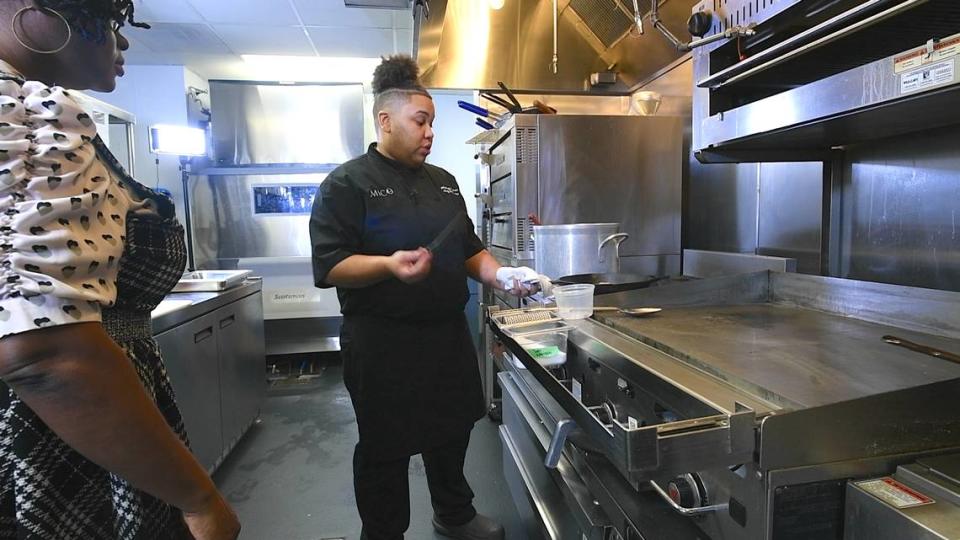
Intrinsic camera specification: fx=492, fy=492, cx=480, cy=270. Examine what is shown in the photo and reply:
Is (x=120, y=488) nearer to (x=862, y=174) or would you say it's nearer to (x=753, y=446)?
(x=753, y=446)

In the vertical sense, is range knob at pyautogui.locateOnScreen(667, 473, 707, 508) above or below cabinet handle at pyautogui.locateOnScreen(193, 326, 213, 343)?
above

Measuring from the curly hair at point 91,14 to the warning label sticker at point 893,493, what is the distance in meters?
1.08

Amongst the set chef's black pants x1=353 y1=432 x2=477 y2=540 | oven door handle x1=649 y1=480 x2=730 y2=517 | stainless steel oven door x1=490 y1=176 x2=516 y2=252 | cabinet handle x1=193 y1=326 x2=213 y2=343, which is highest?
stainless steel oven door x1=490 y1=176 x2=516 y2=252

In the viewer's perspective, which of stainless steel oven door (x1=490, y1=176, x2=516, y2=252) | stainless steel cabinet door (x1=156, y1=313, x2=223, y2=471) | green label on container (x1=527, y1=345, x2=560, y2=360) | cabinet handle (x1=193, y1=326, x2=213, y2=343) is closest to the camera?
green label on container (x1=527, y1=345, x2=560, y2=360)

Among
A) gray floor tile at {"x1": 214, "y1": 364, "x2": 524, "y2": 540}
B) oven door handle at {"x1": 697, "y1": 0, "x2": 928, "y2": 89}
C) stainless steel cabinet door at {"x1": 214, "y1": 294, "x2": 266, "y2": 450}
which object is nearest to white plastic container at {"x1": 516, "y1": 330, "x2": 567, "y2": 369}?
oven door handle at {"x1": 697, "y1": 0, "x2": 928, "y2": 89}

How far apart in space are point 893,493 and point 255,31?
161 inches

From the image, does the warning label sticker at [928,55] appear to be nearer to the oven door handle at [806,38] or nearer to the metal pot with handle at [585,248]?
the oven door handle at [806,38]

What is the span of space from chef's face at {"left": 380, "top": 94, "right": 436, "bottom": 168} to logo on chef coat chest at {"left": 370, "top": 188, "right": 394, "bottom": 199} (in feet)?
0.47

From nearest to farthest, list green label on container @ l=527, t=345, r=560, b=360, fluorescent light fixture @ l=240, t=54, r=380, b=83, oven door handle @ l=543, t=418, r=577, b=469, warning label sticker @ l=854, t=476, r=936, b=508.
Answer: warning label sticker @ l=854, t=476, r=936, b=508
oven door handle @ l=543, t=418, r=577, b=469
green label on container @ l=527, t=345, r=560, b=360
fluorescent light fixture @ l=240, t=54, r=380, b=83

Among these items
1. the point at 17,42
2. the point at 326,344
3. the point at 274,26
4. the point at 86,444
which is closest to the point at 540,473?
the point at 86,444

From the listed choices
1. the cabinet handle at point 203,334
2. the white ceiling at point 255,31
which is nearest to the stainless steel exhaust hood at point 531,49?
the white ceiling at point 255,31

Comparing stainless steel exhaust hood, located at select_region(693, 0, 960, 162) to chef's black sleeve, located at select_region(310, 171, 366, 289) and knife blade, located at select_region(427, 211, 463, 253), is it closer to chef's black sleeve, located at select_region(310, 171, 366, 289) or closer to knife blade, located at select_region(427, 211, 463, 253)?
knife blade, located at select_region(427, 211, 463, 253)

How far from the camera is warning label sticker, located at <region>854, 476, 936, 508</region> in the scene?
18.4 inches

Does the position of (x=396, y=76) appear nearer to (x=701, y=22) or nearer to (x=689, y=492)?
(x=701, y=22)
